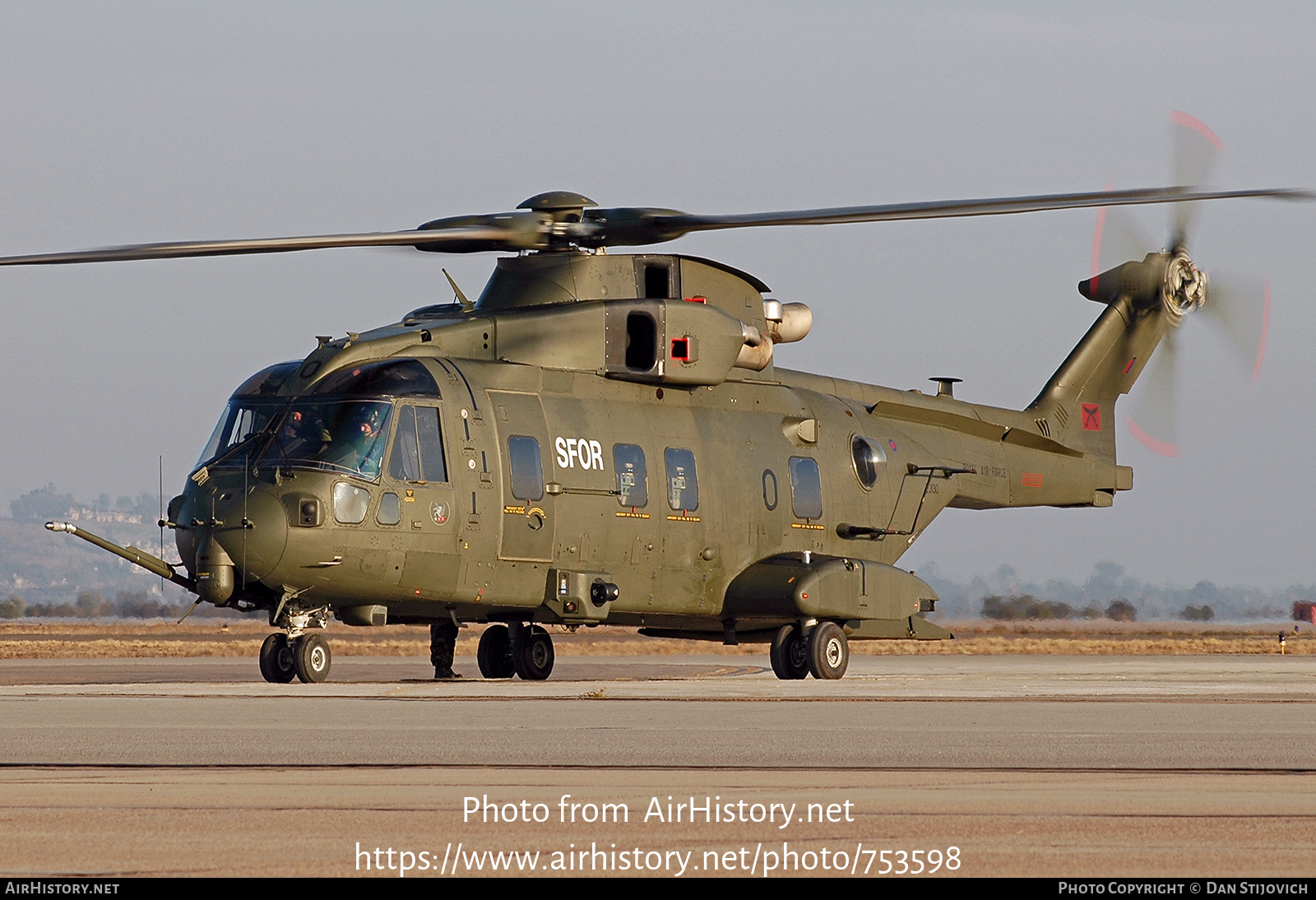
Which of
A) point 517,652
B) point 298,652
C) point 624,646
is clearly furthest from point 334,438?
point 624,646

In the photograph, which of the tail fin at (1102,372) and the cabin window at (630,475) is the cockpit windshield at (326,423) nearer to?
the cabin window at (630,475)

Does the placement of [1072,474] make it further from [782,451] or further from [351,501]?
[351,501]

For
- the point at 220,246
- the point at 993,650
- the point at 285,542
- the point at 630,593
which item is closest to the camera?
the point at 220,246

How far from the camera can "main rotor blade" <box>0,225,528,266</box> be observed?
18734 millimetres

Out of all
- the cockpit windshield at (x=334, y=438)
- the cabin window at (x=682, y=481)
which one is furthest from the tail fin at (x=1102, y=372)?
the cockpit windshield at (x=334, y=438)

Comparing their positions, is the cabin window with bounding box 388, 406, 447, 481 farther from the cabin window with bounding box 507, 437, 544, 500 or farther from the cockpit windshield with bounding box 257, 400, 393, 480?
the cabin window with bounding box 507, 437, 544, 500

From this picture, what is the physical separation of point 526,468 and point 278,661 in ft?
12.3

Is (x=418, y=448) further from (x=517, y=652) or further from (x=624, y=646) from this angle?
(x=624, y=646)

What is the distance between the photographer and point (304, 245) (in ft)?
65.1

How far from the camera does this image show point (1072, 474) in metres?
30.6

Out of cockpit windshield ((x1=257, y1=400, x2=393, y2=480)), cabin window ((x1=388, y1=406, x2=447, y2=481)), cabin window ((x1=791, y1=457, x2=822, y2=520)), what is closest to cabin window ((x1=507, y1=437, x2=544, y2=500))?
cabin window ((x1=388, y1=406, x2=447, y2=481))

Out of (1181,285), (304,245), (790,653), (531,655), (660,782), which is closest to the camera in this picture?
(660,782)

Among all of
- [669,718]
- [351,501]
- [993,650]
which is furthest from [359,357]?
[993,650]

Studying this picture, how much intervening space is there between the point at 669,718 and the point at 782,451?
33.9ft
